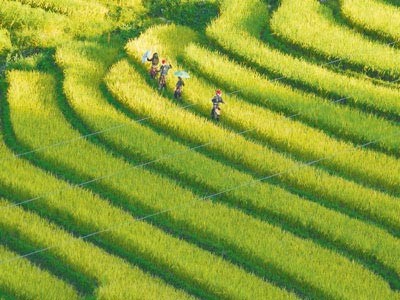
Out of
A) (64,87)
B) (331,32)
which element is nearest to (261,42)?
(331,32)

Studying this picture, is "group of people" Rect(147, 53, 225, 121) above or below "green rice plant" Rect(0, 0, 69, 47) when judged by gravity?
above

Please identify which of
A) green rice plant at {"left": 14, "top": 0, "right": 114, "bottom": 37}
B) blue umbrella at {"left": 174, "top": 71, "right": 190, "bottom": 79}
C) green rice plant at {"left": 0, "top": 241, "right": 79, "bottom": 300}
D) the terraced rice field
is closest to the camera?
green rice plant at {"left": 0, "top": 241, "right": 79, "bottom": 300}

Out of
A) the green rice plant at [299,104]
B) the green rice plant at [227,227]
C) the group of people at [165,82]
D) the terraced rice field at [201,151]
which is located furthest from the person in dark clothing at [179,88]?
the green rice plant at [227,227]

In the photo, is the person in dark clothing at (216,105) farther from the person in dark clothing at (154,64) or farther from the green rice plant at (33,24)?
the green rice plant at (33,24)

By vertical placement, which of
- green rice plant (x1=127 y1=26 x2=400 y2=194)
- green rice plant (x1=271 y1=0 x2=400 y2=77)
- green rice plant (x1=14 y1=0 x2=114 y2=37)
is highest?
green rice plant (x1=271 y1=0 x2=400 y2=77)

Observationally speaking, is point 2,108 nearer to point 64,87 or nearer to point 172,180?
point 64,87

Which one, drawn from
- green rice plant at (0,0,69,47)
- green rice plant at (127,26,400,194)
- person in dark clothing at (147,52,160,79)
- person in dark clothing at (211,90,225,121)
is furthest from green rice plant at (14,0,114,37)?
person in dark clothing at (211,90,225,121)

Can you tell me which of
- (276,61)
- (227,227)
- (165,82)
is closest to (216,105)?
(165,82)

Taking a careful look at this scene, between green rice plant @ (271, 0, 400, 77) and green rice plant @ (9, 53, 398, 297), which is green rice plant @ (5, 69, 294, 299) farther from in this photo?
green rice plant @ (271, 0, 400, 77)
